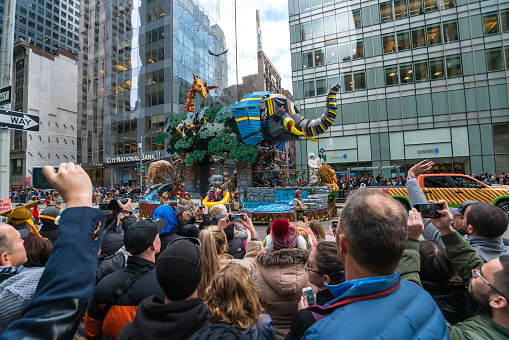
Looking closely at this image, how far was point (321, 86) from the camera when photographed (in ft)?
98.7

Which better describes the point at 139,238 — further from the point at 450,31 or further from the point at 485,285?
the point at 450,31

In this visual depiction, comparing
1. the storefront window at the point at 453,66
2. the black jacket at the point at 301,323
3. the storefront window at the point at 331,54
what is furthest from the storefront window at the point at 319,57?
the black jacket at the point at 301,323

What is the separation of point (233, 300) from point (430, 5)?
3504 cm

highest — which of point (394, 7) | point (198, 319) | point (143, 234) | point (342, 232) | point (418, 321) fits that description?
point (394, 7)

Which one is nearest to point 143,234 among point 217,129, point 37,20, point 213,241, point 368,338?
point 213,241

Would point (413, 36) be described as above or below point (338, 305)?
above

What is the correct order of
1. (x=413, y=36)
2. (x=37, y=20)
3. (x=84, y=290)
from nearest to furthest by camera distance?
1. (x=84, y=290)
2. (x=413, y=36)
3. (x=37, y=20)

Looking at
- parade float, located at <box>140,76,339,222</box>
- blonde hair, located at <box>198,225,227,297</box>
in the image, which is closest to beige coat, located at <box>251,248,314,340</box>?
blonde hair, located at <box>198,225,227,297</box>

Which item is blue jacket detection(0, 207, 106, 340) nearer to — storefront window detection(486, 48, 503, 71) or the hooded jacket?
the hooded jacket

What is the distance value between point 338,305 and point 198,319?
764 mm

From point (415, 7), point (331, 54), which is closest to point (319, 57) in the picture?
point (331, 54)

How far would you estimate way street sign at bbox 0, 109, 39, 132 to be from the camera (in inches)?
177

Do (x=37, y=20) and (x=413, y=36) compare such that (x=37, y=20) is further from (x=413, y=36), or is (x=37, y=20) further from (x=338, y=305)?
(x=338, y=305)

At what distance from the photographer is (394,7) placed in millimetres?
27641
